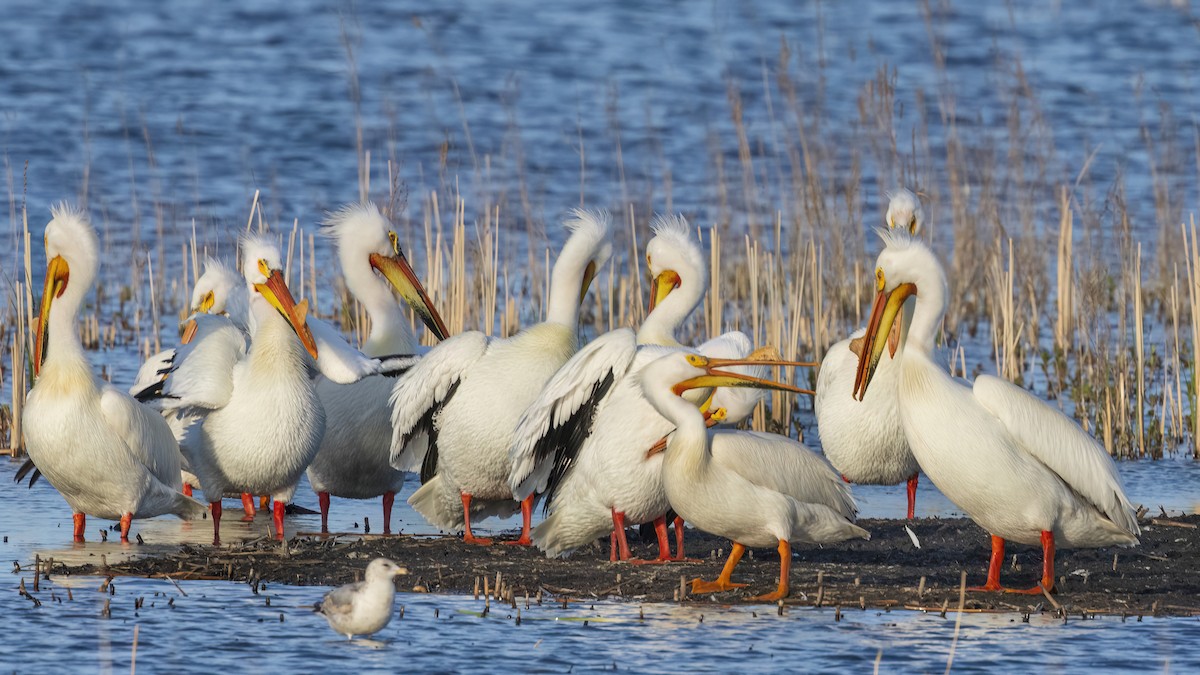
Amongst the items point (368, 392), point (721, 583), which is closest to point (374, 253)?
point (368, 392)

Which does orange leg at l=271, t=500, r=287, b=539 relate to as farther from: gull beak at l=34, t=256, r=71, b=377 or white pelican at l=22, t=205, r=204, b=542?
gull beak at l=34, t=256, r=71, b=377

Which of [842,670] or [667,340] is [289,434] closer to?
[667,340]

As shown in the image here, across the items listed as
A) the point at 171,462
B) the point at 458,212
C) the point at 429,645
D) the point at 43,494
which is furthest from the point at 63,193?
the point at 429,645

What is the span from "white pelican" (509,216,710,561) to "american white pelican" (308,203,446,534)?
847 mm

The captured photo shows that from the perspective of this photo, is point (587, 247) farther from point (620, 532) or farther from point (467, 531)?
point (620, 532)

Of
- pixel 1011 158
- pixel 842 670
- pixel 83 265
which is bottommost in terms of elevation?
pixel 842 670

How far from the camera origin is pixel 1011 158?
12.0 metres

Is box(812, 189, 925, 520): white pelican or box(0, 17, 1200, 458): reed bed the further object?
box(0, 17, 1200, 458): reed bed

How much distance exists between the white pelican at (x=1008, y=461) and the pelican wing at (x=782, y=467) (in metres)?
0.36

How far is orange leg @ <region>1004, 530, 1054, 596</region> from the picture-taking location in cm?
616

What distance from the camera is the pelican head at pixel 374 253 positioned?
8.65m

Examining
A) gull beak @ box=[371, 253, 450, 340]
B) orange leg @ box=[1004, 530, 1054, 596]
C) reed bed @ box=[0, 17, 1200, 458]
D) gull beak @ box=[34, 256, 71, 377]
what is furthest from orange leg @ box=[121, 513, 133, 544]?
orange leg @ box=[1004, 530, 1054, 596]

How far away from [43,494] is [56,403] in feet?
4.24

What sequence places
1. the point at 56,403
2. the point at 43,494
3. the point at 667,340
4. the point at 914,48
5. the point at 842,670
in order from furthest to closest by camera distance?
the point at 914,48, the point at 43,494, the point at 667,340, the point at 56,403, the point at 842,670
